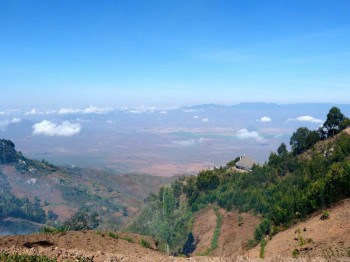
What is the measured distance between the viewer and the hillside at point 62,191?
436 ft

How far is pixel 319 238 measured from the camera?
74.4 feet

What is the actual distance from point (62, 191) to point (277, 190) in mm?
133902

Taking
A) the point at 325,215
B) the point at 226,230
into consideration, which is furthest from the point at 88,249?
the point at 226,230

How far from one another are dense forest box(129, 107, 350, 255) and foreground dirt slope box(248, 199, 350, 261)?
2356 mm

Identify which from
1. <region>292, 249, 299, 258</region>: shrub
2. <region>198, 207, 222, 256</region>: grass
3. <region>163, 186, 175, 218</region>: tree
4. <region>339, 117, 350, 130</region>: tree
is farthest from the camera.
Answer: <region>339, 117, 350, 130</region>: tree

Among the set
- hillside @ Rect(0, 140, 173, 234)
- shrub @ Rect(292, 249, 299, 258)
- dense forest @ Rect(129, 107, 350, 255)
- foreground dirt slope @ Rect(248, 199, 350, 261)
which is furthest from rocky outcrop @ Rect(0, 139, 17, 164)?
shrub @ Rect(292, 249, 299, 258)

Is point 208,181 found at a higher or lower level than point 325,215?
lower

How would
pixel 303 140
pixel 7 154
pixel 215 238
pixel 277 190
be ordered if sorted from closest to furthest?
pixel 215 238 < pixel 277 190 < pixel 303 140 < pixel 7 154

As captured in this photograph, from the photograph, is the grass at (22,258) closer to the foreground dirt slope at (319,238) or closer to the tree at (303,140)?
the foreground dirt slope at (319,238)

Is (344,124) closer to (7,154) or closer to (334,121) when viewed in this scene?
(334,121)

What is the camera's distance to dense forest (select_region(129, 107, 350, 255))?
3058 centimetres

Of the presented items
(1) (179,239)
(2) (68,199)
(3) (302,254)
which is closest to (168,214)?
(1) (179,239)

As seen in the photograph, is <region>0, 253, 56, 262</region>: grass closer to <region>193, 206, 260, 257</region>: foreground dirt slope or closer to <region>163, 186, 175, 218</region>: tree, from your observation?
<region>193, 206, 260, 257</region>: foreground dirt slope

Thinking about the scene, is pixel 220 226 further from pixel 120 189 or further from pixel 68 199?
pixel 120 189
